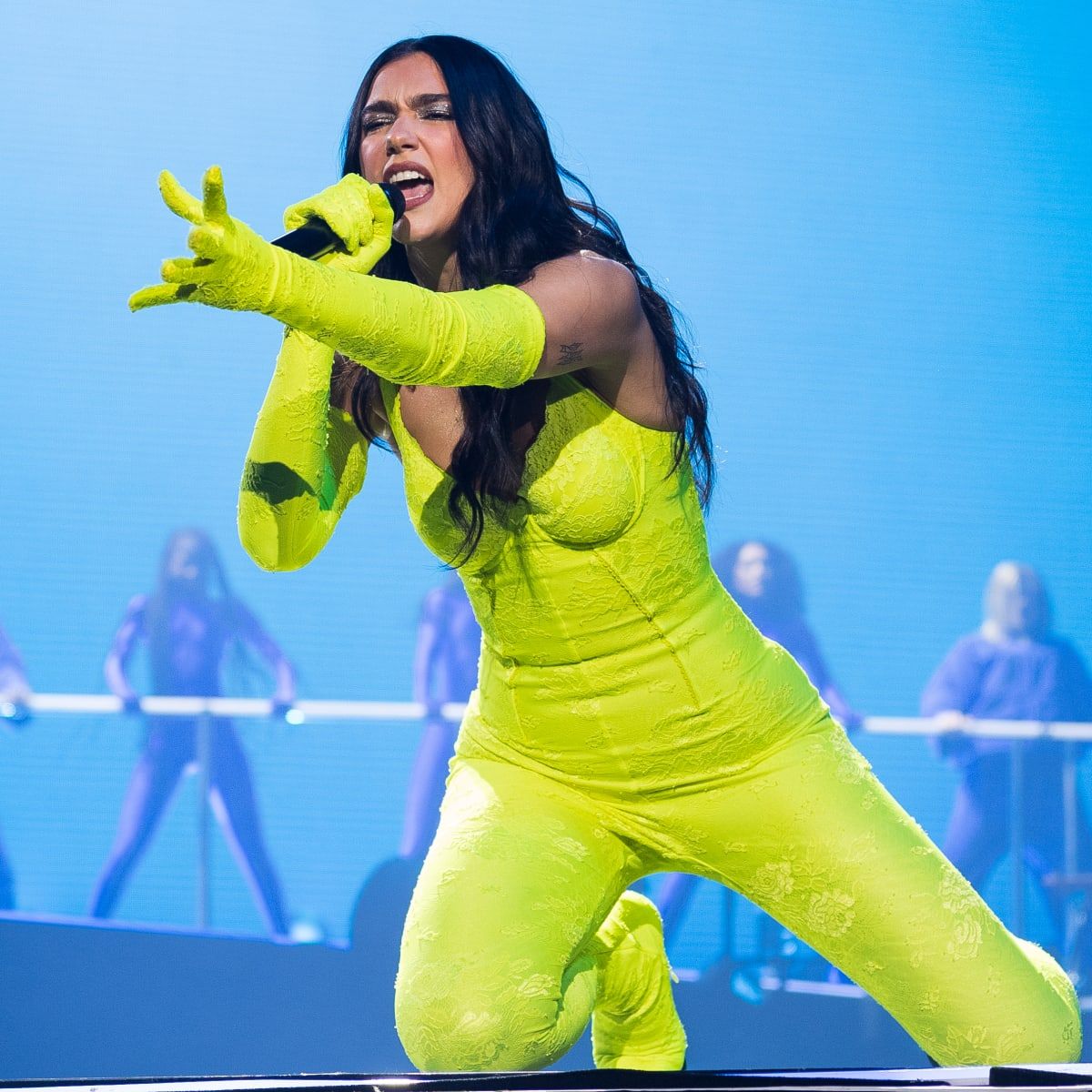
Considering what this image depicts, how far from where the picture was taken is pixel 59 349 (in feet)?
9.57

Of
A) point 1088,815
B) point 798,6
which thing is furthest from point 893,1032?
point 798,6

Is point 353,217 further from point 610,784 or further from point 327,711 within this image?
point 327,711

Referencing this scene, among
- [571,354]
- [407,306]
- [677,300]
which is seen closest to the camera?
[407,306]

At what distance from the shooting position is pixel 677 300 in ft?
9.33

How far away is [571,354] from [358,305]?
26 cm

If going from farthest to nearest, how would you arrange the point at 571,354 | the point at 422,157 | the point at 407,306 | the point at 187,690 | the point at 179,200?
the point at 187,690
the point at 422,157
the point at 571,354
the point at 407,306
the point at 179,200

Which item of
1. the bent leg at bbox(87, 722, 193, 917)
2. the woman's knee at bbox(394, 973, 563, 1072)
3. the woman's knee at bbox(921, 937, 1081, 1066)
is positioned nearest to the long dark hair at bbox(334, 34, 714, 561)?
the woman's knee at bbox(394, 973, 563, 1072)

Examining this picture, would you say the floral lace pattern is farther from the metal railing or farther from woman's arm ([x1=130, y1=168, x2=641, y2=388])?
the metal railing

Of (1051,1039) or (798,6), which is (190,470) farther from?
(1051,1039)

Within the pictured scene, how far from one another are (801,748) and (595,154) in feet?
5.74

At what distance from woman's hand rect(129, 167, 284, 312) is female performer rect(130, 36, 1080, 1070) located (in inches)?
12.4

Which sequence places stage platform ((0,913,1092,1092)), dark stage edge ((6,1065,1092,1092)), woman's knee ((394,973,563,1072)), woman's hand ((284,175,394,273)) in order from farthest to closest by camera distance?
stage platform ((0,913,1092,1092)), woman's knee ((394,973,563,1072)), woman's hand ((284,175,394,273)), dark stage edge ((6,1065,1092,1092))

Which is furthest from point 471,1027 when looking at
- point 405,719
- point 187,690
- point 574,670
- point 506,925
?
point 187,690

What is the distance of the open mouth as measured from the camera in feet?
4.74
